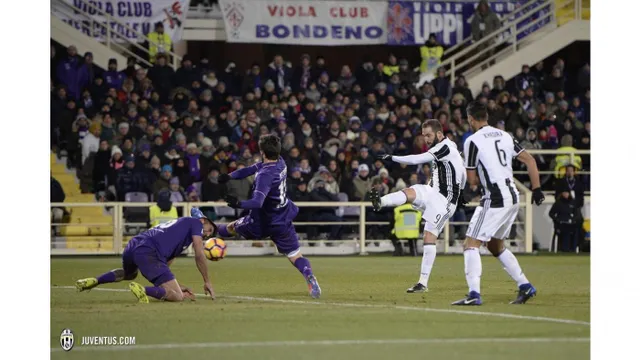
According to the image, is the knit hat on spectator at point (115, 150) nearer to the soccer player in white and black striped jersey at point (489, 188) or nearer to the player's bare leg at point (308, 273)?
the player's bare leg at point (308, 273)

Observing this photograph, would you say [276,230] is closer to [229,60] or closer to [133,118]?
[133,118]

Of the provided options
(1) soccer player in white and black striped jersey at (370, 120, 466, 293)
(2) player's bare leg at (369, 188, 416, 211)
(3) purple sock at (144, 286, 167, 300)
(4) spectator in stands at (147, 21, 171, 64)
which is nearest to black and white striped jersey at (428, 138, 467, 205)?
(1) soccer player in white and black striped jersey at (370, 120, 466, 293)

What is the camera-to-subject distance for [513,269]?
32.8 ft

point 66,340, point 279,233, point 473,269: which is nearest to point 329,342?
point 66,340

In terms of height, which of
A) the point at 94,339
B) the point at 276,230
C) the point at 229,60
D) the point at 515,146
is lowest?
the point at 94,339

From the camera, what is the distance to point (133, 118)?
19.8 metres

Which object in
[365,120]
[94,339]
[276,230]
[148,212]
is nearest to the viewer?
Result: [94,339]

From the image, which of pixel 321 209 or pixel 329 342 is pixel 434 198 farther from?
pixel 321 209

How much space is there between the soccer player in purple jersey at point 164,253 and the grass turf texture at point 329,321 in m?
0.18

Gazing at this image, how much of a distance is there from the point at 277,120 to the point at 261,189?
9767mm

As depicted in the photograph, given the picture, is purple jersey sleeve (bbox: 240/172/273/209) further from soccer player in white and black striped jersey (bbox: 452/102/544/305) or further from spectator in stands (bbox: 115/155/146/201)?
spectator in stands (bbox: 115/155/146/201)

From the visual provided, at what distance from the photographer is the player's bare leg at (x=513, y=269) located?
9.99 meters

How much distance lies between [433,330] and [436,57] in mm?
15390

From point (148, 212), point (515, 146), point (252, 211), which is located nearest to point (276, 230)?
point (252, 211)
